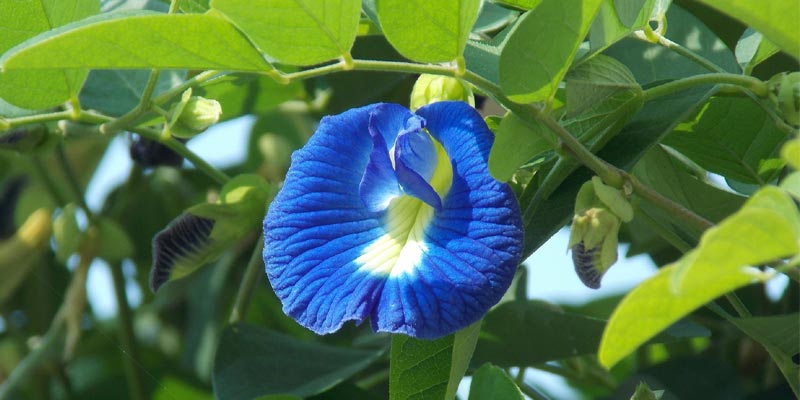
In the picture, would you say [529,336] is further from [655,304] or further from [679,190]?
[655,304]

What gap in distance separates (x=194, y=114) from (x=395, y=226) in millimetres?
215

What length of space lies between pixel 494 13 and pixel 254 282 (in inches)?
15.5

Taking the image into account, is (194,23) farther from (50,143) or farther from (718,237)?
(50,143)

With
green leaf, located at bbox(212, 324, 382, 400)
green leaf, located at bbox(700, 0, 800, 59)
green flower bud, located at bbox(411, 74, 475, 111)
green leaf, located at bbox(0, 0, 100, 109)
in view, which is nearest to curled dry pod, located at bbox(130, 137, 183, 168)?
green leaf, located at bbox(212, 324, 382, 400)

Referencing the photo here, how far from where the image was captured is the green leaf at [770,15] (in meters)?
0.67

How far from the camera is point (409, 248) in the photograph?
0.83 m

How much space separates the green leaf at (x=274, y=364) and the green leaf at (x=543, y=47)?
1.50 feet

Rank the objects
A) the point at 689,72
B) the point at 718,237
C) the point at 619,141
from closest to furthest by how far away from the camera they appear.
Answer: the point at 718,237 → the point at 619,141 → the point at 689,72

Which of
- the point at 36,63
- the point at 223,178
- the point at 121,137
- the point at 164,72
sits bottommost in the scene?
the point at 121,137

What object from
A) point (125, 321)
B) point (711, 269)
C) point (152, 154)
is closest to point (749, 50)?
point (711, 269)

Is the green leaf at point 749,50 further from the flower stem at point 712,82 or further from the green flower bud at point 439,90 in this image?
the green flower bud at point 439,90

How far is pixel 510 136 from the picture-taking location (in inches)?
32.3

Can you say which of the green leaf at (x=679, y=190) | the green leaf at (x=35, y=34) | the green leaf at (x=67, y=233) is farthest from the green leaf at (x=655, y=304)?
the green leaf at (x=67, y=233)

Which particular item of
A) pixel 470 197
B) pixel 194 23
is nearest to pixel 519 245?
pixel 470 197
